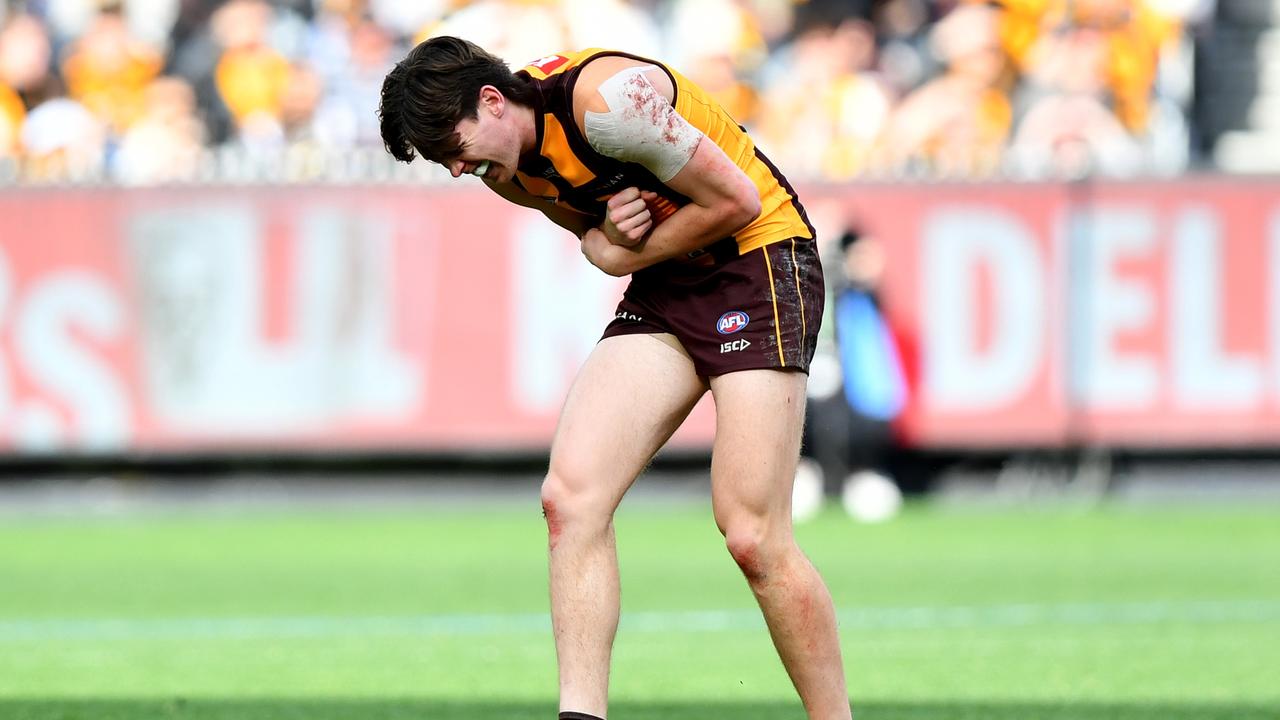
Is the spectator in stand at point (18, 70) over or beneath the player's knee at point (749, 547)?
over

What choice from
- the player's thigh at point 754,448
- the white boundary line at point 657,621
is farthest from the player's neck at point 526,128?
the white boundary line at point 657,621

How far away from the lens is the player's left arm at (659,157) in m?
4.93

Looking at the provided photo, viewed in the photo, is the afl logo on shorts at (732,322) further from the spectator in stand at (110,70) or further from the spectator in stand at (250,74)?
the spectator in stand at (110,70)

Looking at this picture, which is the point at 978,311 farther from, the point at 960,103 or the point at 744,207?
the point at 744,207

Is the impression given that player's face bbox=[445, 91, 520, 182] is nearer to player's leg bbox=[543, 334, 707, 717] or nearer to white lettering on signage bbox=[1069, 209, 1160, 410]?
player's leg bbox=[543, 334, 707, 717]

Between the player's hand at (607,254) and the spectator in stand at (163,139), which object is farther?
the spectator in stand at (163,139)

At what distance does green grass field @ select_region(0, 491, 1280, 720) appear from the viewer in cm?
688

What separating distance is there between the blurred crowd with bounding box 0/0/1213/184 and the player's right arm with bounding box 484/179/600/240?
975 centimetres

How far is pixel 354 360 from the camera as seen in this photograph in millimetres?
14703

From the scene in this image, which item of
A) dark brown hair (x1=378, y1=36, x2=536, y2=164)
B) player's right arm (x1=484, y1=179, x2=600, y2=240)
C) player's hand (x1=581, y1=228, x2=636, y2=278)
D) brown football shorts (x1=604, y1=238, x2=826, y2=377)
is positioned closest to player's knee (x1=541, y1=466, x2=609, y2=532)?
brown football shorts (x1=604, y1=238, x2=826, y2=377)

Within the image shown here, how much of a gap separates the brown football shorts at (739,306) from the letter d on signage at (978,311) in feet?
31.3

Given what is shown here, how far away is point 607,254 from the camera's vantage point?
5234 mm

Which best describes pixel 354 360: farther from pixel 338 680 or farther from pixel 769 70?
pixel 338 680

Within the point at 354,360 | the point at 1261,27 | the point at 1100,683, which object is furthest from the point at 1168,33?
the point at 1100,683
